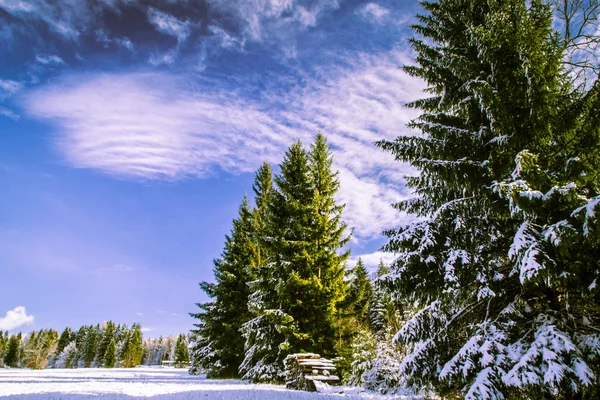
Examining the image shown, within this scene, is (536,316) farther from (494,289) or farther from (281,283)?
(281,283)

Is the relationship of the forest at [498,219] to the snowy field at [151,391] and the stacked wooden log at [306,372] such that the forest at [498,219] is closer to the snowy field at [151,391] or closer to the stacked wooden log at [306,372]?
the stacked wooden log at [306,372]

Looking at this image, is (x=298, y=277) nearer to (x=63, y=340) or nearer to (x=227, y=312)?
(x=227, y=312)

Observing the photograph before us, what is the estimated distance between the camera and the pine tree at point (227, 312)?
Answer: 19297mm

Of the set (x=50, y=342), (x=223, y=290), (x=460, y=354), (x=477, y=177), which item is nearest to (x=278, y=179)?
(x=223, y=290)

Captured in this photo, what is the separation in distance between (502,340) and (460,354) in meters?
0.82

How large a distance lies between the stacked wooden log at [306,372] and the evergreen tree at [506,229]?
4.90 meters

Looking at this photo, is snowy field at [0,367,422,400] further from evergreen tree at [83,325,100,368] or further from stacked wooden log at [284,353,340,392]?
evergreen tree at [83,325,100,368]

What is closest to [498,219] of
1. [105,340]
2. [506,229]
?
[506,229]

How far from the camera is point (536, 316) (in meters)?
6.27

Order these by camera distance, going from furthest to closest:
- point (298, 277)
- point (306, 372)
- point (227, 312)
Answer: point (227, 312) < point (298, 277) < point (306, 372)

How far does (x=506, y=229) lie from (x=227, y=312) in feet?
56.7

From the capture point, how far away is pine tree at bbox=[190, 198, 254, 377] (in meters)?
19.3

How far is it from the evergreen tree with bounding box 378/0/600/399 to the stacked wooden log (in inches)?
193

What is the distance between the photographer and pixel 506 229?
24.4 feet
